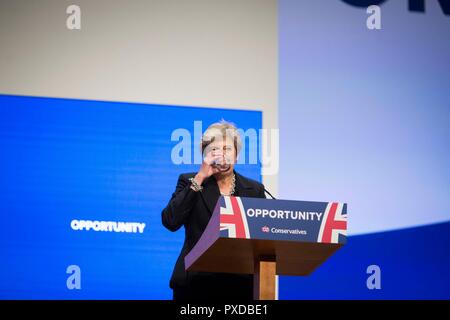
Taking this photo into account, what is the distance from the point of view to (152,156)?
17.2 feet

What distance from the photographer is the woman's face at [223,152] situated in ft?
12.1

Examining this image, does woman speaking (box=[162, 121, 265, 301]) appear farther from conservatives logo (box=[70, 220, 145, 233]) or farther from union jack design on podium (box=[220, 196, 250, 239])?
conservatives logo (box=[70, 220, 145, 233])

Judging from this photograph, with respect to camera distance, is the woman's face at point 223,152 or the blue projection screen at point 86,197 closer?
the woman's face at point 223,152

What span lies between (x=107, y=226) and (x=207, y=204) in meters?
1.58

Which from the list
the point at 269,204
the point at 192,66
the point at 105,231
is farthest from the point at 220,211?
the point at 192,66

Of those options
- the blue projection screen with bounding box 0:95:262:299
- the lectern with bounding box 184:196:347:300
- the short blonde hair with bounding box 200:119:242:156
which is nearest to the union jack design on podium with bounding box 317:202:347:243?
the lectern with bounding box 184:196:347:300

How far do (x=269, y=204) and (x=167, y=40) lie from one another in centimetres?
280

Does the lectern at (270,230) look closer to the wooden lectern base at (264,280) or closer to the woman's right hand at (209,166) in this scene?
the wooden lectern base at (264,280)

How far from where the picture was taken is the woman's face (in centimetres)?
368

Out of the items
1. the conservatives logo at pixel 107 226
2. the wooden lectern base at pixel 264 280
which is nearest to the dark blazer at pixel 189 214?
the wooden lectern base at pixel 264 280

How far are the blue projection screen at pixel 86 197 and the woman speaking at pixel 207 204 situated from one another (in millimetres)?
1425

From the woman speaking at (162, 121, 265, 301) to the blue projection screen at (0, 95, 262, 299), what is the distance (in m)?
1.43
